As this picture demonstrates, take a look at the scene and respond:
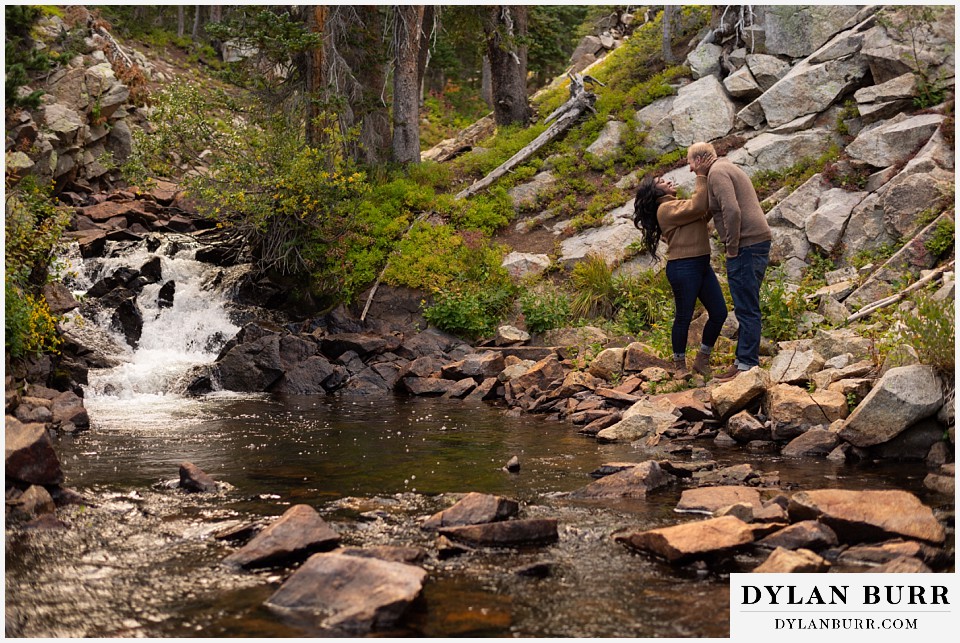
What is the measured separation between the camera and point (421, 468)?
7996mm

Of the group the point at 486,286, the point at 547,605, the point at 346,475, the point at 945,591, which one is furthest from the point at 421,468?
the point at 486,286

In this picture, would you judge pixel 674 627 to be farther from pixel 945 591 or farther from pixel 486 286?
pixel 486 286

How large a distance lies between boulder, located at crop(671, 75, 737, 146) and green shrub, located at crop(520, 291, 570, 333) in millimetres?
5746

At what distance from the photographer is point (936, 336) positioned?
7500mm

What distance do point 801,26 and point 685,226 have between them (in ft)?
35.4

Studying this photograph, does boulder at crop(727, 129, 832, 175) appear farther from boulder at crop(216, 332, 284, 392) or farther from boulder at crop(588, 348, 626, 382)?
boulder at crop(216, 332, 284, 392)

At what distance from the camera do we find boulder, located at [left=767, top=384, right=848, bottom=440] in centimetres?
857

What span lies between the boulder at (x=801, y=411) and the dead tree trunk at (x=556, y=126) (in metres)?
12.6

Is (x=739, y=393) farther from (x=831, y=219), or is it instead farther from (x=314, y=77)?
(x=314, y=77)

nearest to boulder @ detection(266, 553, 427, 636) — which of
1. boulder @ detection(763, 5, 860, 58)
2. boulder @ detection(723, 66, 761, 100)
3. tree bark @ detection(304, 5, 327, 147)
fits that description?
tree bark @ detection(304, 5, 327, 147)

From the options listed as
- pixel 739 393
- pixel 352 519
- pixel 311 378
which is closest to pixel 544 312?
pixel 311 378

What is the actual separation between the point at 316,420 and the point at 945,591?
26.6 feet

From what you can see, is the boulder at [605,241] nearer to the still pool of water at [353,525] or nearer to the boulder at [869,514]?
the still pool of water at [353,525]

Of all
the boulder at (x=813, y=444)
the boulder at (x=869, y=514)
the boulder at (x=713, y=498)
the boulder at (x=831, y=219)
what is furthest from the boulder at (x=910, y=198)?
the boulder at (x=869, y=514)
